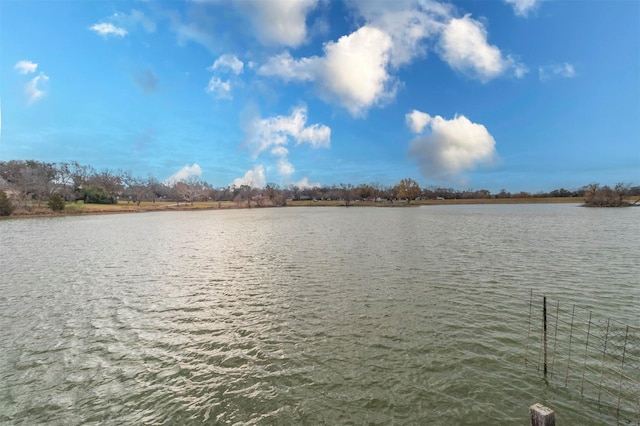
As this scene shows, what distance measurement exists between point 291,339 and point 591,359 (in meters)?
9.27

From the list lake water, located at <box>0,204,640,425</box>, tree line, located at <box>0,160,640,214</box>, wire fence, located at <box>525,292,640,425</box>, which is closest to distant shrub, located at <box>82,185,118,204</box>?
tree line, located at <box>0,160,640,214</box>

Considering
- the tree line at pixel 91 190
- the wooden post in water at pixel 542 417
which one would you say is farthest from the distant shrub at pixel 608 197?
the wooden post in water at pixel 542 417

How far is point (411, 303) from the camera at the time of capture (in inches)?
554

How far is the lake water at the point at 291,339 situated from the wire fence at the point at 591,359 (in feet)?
1.22

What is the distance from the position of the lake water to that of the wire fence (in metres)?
0.37

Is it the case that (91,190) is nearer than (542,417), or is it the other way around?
(542,417)

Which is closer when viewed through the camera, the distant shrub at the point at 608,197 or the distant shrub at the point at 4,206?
the distant shrub at the point at 4,206

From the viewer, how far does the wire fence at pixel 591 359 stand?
7.33 m

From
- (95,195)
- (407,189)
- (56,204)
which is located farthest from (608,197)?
(95,195)

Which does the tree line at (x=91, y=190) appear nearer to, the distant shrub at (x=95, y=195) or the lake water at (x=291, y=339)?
the distant shrub at (x=95, y=195)

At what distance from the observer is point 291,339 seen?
424 inches

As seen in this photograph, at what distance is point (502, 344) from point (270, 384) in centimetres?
757

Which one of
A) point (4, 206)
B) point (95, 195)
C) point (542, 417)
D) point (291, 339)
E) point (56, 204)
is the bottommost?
point (291, 339)

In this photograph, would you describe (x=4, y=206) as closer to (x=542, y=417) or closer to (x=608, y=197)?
(x=542, y=417)
